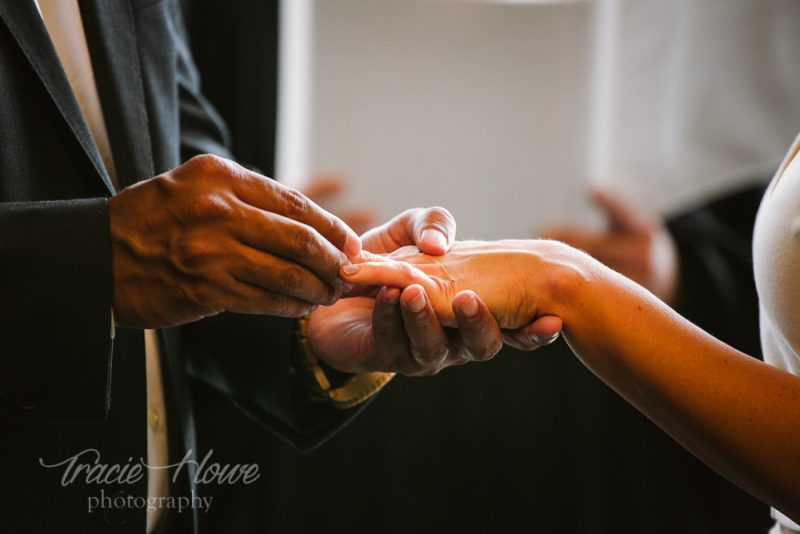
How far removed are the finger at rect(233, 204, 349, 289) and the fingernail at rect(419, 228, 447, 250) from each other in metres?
0.25

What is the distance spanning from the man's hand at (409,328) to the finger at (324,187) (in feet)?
5.02

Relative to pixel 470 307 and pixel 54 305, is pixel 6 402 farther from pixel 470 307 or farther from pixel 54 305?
pixel 470 307

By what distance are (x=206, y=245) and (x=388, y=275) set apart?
0.27 metres

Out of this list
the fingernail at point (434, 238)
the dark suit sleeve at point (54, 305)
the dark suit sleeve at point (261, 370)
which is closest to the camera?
the dark suit sleeve at point (54, 305)

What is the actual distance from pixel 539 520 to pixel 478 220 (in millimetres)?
1147

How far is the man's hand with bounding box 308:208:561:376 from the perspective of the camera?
39.6 inches

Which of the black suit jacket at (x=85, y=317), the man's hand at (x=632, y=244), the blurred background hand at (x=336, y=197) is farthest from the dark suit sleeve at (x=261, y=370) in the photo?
the man's hand at (x=632, y=244)

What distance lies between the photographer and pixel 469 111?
9.58 feet

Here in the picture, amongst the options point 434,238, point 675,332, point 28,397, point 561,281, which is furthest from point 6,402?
point 675,332

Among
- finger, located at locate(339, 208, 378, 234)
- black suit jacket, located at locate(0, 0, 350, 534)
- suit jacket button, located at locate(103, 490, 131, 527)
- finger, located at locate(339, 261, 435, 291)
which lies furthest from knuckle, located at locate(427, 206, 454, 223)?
finger, located at locate(339, 208, 378, 234)

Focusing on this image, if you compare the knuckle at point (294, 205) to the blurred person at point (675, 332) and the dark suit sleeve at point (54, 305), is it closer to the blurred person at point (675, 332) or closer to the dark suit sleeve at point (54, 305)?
the blurred person at point (675, 332)

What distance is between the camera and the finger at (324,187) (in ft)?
9.14

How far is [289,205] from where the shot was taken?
2.97ft

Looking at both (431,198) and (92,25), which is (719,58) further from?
(92,25)
